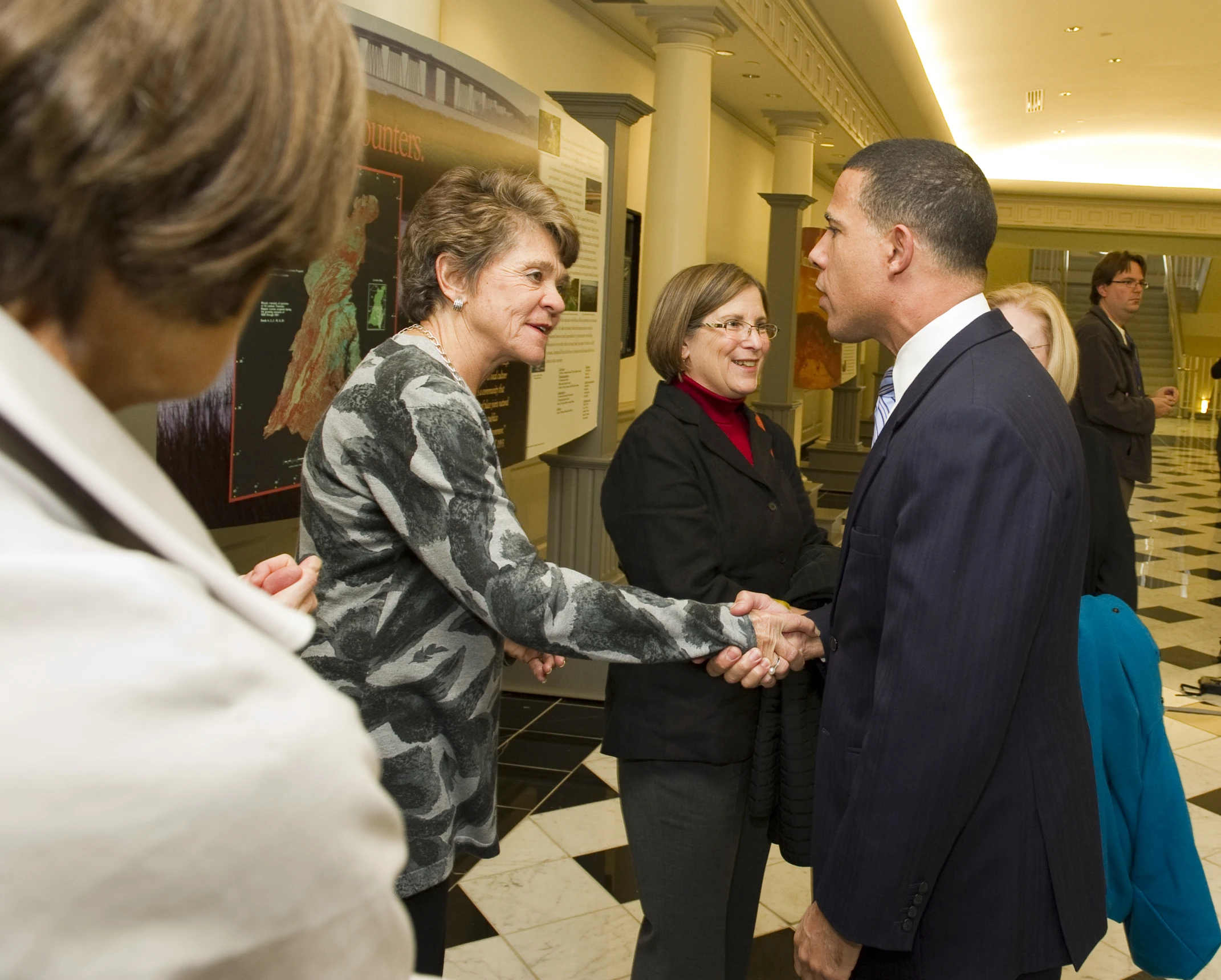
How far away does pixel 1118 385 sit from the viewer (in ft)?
19.9

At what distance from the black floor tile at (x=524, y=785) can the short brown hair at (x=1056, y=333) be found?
2.33m

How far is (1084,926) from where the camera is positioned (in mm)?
1564

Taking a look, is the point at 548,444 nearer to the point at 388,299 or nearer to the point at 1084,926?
the point at 388,299

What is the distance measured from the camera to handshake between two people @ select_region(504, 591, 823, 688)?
1.89 metres

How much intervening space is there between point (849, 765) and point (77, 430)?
1381mm

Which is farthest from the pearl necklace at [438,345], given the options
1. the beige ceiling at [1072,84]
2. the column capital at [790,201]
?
the beige ceiling at [1072,84]

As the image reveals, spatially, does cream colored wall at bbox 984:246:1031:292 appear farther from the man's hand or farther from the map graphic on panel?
the man's hand

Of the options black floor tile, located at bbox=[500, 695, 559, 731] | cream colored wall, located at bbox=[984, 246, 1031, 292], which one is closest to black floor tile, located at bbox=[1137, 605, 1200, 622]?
black floor tile, located at bbox=[500, 695, 559, 731]

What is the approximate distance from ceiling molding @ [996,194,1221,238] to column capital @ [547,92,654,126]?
54.8ft

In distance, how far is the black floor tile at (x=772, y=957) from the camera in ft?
9.33

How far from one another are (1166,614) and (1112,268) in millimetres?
2303

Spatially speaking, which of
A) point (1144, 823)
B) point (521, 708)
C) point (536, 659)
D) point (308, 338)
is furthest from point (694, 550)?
point (521, 708)

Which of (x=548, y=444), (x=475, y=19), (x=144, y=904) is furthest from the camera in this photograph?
(x=475, y=19)

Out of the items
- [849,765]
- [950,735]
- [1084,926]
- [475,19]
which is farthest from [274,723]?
[475,19]
